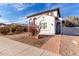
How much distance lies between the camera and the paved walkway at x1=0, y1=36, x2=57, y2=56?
2438 millimetres

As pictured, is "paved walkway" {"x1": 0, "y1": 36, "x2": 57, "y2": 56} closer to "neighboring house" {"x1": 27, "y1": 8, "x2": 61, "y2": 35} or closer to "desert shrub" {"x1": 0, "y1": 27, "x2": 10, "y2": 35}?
"desert shrub" {"x1": 0, "y1": 27, "x2": 10, "y2": 35}

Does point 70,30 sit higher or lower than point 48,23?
lower

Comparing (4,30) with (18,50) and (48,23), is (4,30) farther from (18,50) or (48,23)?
(48,23)

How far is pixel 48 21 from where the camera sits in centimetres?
249

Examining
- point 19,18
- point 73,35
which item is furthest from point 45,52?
point 19,18

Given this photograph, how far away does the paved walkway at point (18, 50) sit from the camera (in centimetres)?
244

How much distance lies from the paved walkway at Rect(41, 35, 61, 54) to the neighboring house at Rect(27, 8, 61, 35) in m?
0.09

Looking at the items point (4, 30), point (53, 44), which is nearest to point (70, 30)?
point (53, 44)

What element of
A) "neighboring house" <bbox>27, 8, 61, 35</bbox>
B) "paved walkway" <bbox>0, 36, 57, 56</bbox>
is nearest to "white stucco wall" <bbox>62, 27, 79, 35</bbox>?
"neighboring house" <bbox>27, 8, 61, 35</bbox>

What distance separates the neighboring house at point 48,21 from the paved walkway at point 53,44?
0.31 feet

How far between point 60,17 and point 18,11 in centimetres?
68

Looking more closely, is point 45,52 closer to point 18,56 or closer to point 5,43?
point 18,56

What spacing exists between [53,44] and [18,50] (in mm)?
560

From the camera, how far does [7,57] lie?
2.43 meters
